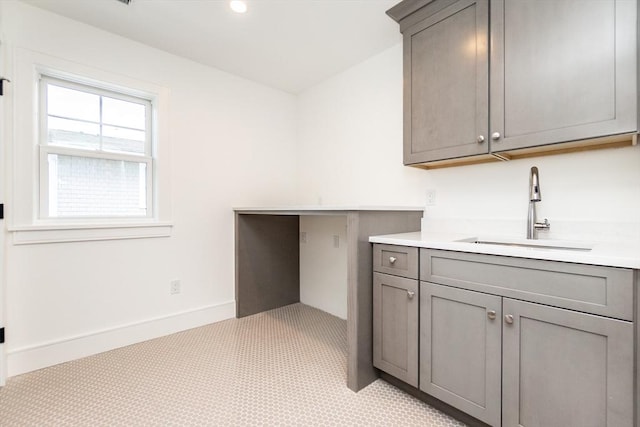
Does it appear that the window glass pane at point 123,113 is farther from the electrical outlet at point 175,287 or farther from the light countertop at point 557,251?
the light countertop at point 557,251

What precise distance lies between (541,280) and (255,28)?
229 cm

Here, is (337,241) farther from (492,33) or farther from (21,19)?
(21,19)

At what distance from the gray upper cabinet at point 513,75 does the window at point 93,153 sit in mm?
2092

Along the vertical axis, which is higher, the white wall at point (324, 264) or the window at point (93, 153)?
the window at point (93, 153)

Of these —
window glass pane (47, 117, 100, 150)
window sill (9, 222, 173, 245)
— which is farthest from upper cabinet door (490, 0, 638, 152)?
window glass pane (47, 117, 100, 150)

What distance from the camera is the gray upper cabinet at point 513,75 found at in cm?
121

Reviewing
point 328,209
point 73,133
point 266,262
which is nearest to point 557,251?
point 328,209

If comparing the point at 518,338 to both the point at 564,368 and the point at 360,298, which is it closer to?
the point at 564,368

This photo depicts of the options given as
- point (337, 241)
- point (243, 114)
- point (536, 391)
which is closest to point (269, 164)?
point (243, 114)

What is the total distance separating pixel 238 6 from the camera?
1.89 m

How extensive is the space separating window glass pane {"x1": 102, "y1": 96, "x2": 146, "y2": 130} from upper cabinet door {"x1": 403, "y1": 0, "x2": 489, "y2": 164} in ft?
6.92

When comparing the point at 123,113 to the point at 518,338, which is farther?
the point at 123,113

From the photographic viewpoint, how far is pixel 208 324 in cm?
266

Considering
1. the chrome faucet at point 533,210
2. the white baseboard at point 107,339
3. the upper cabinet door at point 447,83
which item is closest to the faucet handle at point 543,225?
the chrome faucet at point 533,210
